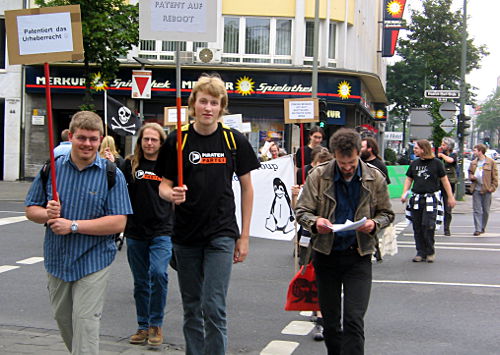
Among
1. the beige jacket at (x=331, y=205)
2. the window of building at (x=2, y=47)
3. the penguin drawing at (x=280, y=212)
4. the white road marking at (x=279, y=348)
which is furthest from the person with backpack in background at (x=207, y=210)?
the window of building at (x=2, y=47)

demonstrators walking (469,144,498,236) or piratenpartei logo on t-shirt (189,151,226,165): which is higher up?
piratenpartei logo on t-shirt (189,151,226,165)

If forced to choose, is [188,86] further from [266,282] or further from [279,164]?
[266,282]

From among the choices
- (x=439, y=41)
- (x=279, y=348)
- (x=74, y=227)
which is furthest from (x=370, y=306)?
(x=439, y=41)

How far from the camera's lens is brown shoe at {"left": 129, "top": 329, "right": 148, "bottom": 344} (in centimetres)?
602

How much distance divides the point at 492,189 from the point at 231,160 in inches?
444

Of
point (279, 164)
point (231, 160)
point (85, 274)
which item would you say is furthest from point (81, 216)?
point (279, 164)

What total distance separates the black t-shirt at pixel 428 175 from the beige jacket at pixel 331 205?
596cm

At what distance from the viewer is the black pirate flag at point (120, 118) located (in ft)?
54.0

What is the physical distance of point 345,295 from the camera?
15.7 ft

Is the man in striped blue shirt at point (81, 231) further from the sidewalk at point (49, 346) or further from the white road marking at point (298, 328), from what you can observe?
the white road marking at point (298, 328)

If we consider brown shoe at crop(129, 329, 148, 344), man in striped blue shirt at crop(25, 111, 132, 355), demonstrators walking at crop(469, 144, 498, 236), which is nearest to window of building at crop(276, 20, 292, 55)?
demonstrators walking at crop(469, 144, 498, 236)

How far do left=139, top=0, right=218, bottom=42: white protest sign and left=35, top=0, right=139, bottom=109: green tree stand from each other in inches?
612

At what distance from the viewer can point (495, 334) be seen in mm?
6570

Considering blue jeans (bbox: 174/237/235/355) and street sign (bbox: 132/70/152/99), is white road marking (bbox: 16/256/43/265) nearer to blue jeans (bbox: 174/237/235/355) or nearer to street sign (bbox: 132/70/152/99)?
blue jeans (bbox: 174/237/235/355)
